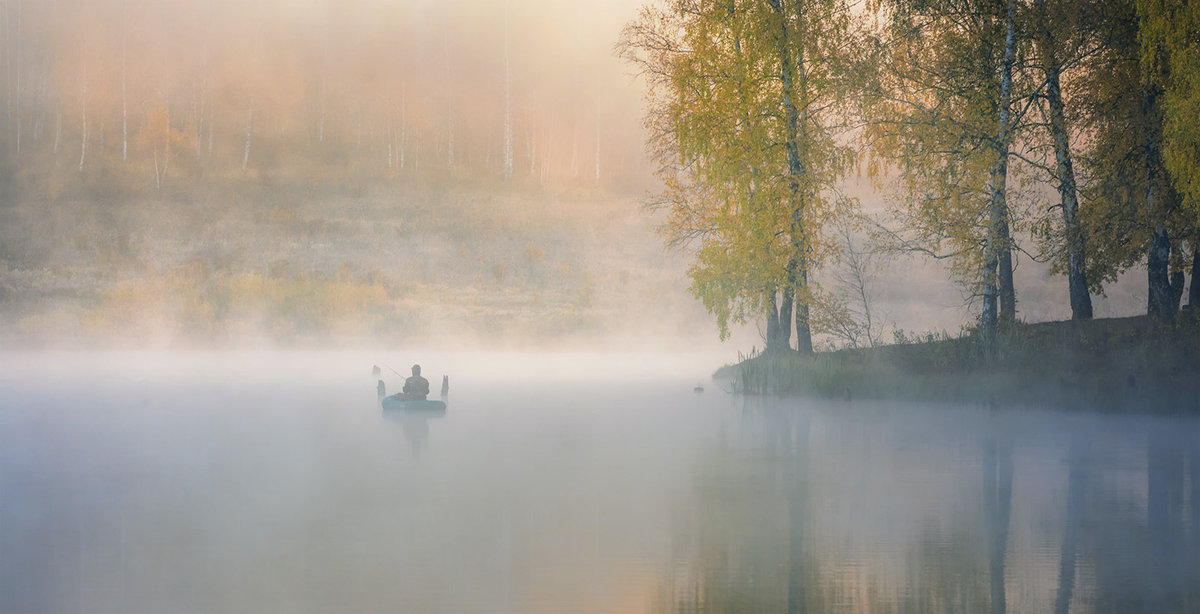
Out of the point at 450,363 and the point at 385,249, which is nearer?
the point at 450,363

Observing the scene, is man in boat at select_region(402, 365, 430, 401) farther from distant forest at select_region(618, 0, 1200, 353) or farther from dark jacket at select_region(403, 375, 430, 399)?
distant forest at select_region(618, 0, 1200, 353)

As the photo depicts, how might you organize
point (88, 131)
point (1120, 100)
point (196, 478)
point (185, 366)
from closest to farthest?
point (196, 478), point (1120, 100), point (185, 366), point (88, 131)

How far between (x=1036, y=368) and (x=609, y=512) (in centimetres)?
1353

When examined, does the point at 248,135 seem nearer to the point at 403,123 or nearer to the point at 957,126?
the point at 403,123

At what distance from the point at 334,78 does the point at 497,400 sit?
85.4 m

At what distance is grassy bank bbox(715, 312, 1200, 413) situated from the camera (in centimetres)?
2056

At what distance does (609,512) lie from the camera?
12.2 metres

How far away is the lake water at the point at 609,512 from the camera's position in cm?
830

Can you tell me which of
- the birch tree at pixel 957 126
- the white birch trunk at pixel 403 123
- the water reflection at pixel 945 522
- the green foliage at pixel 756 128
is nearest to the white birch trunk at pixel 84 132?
the white birch trunk at pixel 403 123

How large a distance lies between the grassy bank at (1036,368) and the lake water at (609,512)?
0.45m

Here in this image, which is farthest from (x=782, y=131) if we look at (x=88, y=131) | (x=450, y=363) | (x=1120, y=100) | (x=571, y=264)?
(x=88, y=131)

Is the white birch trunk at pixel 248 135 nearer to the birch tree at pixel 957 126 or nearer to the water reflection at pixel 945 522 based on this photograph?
the birch tree at pixel 957 126

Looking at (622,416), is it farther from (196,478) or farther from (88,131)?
(88,131)

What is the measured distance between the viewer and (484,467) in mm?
16547
